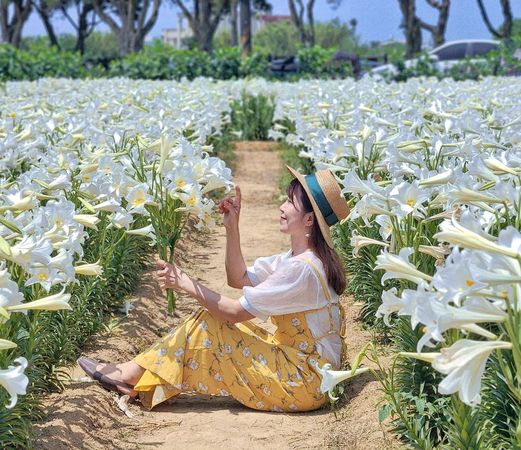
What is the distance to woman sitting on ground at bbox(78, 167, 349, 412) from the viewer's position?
165 inches

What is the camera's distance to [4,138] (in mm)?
6812

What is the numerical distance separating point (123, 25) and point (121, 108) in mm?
34177

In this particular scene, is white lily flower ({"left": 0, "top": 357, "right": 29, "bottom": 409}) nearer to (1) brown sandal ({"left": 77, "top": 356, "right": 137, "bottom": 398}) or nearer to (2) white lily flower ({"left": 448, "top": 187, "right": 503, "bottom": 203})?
(2) white lily flower ({"left": 448, "top": 187, "right": 503, "bottom": 203})

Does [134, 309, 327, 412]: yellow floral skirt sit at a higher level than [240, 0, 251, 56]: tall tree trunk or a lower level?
lower

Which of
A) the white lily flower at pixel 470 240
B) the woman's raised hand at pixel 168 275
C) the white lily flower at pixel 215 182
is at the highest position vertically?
the white lily flower at pixel 470 240

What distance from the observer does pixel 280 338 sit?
435 cm

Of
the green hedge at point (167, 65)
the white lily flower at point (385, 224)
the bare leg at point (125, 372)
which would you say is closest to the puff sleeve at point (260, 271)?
the white lily flower at point (385, 224)

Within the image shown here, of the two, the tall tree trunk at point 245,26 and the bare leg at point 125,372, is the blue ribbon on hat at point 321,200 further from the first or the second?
the tall tree trunk at point 245,26

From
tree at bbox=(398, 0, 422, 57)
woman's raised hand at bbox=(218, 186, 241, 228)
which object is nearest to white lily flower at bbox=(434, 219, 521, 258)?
woman's raised hand at bbox=(218, 186, 241, 228)

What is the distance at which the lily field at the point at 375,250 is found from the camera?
234 centimetres

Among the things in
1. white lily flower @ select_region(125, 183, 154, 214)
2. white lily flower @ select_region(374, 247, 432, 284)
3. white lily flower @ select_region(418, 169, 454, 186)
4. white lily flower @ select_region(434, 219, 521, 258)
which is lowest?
white lily flower @ select_region(125, 183, 154, 214)

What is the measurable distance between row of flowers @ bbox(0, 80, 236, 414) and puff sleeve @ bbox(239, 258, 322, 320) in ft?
2.34

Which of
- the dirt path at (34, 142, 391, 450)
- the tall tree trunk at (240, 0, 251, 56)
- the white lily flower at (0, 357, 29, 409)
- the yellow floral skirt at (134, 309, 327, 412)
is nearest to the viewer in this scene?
the white lily flower at (0, 357, 29, 409)

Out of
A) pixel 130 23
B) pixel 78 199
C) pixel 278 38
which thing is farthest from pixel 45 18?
pixel 78 199
